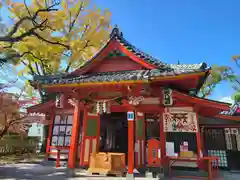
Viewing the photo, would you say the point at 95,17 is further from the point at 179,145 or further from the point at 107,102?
the point at 179,145

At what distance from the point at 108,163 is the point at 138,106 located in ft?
9.29

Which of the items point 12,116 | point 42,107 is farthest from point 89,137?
point 12,116

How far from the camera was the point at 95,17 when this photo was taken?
59.3ft

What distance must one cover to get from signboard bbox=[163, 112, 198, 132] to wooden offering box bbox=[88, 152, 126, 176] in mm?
2543

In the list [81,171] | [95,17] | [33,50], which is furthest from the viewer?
[95,17]

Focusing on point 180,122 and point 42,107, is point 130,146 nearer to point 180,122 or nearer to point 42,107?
point 180,122

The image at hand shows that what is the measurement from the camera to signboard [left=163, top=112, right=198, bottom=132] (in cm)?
819

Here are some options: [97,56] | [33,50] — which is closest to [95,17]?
[33,50]

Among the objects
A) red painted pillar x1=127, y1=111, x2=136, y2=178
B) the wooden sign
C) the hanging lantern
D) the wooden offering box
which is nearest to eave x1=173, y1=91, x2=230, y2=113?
the wooden sign

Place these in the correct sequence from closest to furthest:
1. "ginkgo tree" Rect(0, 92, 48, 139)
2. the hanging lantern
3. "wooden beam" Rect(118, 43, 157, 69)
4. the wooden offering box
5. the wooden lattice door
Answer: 1. the wooden offering box
2. the hanging lantern
3. "wooden beam" Rect(118, 43, 157, 69)
4. the wooden lattice door
5. "ginkgo tree" Rect(0, 92, 48, 139)

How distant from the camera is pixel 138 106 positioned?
8203 millimetres

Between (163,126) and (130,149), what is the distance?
7.14 feet

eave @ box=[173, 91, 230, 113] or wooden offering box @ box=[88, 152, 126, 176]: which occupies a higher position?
eave @ box=[173, 91, 230, 113]

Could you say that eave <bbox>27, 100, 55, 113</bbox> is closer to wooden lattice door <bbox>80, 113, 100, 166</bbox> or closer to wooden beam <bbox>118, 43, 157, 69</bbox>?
wooden lattice door <bbox>80, 113, 100, 166</bbox>
